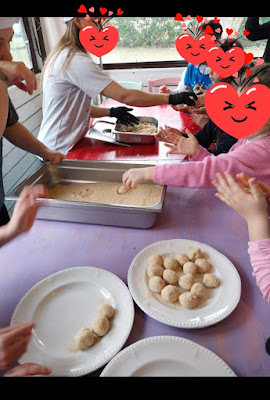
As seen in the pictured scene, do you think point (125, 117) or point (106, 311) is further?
point (125, 117)

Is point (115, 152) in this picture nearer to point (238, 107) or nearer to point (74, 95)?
point (74, 95)

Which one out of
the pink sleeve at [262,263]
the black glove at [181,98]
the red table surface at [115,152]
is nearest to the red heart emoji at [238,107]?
the pink sleeve at [262,263]

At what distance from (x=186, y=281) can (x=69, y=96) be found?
42.4 inches

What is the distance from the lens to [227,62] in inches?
24.5

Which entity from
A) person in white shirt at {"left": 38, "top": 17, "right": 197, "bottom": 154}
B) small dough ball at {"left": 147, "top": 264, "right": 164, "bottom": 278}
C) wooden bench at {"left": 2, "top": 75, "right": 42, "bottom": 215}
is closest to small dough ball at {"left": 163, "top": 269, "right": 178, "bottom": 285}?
small dough ball at {"left": 147, "top": 264, "right": 164, "bottom": 278}

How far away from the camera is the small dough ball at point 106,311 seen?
1.80ft

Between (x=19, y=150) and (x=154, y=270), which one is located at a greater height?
(x=154, y=270)

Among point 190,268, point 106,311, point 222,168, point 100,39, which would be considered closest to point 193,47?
point 100,39

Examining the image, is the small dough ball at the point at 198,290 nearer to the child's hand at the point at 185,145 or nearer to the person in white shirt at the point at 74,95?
the child's hand at the point at 185,145

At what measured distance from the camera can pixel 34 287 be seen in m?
0.61

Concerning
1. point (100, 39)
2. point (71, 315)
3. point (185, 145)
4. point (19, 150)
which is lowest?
point (19, 150)

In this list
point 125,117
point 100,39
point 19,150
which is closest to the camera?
point 100,39

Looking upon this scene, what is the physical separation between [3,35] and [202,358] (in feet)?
2.37
